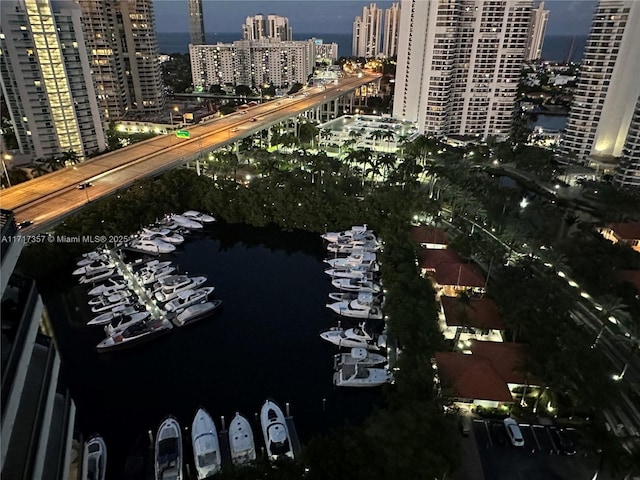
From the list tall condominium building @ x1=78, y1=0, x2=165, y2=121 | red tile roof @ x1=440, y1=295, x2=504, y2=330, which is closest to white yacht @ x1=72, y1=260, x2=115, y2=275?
red tile roof @ x1=440, y1=295, x2=504, y2=330

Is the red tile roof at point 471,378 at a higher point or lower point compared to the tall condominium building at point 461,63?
lower

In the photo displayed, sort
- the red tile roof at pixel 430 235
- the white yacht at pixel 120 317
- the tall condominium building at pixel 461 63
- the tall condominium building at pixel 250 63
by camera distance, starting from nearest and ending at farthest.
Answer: the white yacht at pixel 120 317
the red tile roof at pixel 430 235
the tall condominium building at pixel 461 63
the tall condominium building at pixel 250 63

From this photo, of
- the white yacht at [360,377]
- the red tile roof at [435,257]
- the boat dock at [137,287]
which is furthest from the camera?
the red tile roof at [435,257]

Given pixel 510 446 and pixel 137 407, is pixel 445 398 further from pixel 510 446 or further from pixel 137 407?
pixel 137 407

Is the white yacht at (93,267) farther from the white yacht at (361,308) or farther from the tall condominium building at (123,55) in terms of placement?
the tall condominium building at (123,55)

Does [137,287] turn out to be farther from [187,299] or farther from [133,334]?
[133,334]

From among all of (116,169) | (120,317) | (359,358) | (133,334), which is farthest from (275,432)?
(116,169)

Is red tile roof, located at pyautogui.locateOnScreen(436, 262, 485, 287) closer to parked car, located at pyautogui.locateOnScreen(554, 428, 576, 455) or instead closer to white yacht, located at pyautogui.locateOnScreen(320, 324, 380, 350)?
white yacht, located at pyautogui.locateOnScreen(320, 324, 380, 350)

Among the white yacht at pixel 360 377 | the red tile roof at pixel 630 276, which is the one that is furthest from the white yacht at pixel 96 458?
the red tile roof at pixel 630 276
